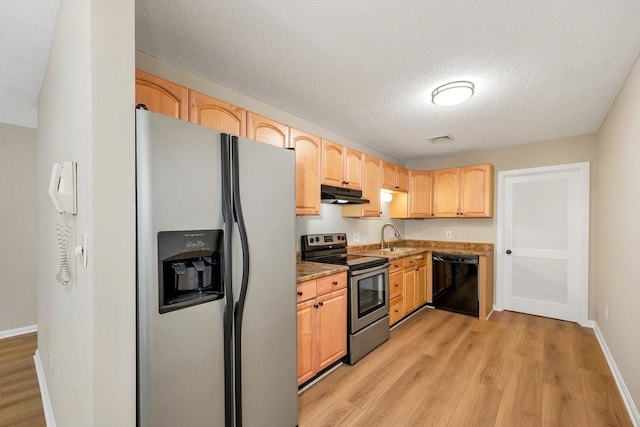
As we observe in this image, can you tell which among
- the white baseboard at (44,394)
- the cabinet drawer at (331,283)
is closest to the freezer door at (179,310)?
the cabinet drawer at (331,283)

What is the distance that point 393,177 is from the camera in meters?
4.35

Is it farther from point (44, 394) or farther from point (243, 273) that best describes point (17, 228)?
point (243, 273)

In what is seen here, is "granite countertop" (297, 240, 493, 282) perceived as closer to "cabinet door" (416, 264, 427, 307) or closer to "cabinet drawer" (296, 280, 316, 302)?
"cabinet drawer" (296, 280, 316, 302)

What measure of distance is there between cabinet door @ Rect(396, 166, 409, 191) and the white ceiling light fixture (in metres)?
2.07

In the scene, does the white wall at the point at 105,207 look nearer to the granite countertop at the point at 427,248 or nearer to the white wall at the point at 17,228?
the granite countertop at the point at 427,248

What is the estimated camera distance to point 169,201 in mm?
1255

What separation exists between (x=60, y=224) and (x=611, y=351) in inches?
179

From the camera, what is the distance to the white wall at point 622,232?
1.98 meters

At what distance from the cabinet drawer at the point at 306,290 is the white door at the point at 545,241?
134 inches

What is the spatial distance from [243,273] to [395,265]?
2.54m

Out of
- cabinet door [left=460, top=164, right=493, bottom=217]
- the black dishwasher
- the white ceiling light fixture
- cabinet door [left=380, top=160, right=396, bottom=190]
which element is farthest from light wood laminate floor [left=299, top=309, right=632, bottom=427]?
the white ceiling light fixture

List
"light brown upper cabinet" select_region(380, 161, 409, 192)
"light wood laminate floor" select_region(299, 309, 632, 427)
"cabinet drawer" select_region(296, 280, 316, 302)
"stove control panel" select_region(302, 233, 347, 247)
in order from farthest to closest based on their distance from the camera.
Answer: "light brown upper cabinet" select_region(380, 161, 409, 192) < "stove control panel" select_region(302, 233, 347, 247) < "cabinet drawer" select_region(296, 280, 316, 302) < "light wood laminate floor" select_region(299, 309, 632, 427)

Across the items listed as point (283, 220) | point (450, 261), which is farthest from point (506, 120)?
point (283, 220)

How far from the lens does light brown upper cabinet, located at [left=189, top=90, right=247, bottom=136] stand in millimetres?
1905
